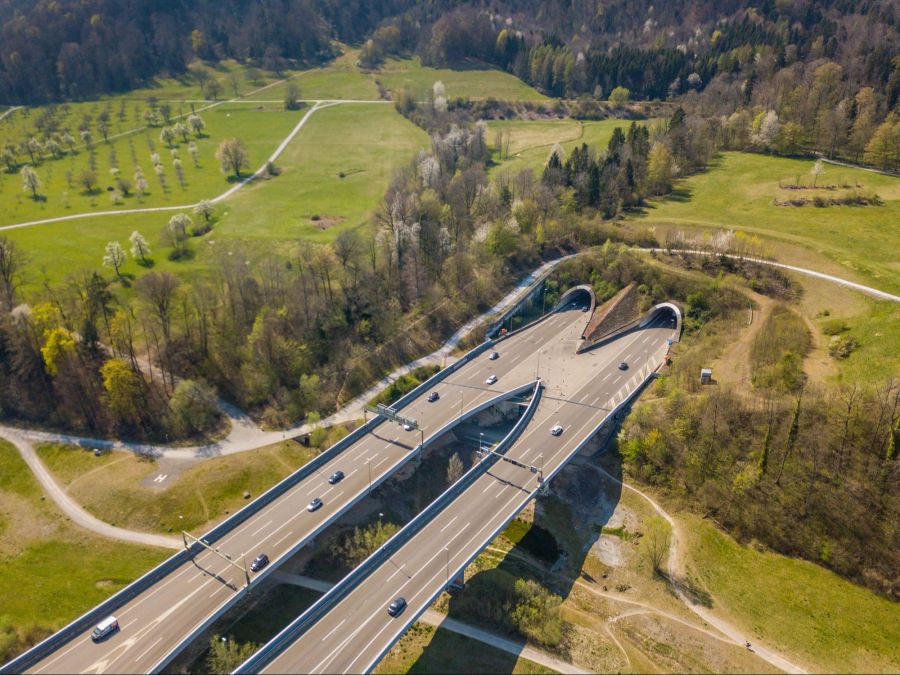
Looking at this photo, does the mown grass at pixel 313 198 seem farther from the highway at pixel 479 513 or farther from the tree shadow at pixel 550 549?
the tree shadow at pixel 550 549

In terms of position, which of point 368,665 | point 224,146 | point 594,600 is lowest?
point 594,600

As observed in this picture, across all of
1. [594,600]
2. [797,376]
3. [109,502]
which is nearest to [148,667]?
[109,502]

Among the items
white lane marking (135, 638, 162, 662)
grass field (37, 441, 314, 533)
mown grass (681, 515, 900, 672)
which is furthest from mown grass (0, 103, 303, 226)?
mown grass (681, 515, 900, 672)

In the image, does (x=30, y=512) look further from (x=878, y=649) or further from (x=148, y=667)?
(x=878, y=649)

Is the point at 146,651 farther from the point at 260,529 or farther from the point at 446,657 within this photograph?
the point at 446,657

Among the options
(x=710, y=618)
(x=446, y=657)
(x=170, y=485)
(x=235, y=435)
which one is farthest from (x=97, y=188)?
(x=710, y=618)

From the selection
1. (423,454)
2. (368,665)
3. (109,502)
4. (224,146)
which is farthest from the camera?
(224,146)
